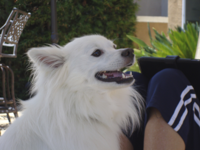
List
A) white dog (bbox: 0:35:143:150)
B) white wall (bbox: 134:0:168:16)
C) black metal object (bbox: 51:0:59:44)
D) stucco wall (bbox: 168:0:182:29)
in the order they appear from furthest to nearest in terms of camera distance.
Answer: white wall (bbox: 134:0:168:16), stucco wall (bbox: 168:0:182:29), black metal object (bbox: 51:0:59:44), white dog (bbox: 0:35:143:150)

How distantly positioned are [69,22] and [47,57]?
4455 mm

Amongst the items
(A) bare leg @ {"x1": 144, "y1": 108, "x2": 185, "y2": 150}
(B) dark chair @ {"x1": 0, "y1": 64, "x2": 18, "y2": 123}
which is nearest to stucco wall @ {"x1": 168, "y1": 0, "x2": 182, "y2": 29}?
(B) dark chair @ {"x1": 0, "y1": 64, "x2": 18, "y2": 123}

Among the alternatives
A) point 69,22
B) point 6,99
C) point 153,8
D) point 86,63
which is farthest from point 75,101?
point 153,8

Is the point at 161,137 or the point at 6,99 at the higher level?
the point at 161,137

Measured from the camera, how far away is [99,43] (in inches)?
69.5

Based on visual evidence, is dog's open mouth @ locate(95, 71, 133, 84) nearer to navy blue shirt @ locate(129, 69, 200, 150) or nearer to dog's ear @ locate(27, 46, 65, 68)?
navy blue shirt @ locate(129, 69, 200, 150)

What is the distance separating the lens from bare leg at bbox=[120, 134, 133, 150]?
1.76m

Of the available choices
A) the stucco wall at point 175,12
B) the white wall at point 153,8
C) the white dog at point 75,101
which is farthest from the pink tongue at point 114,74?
the white wall at point 153,8

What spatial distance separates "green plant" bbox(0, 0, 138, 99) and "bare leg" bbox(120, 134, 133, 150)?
12.8ft

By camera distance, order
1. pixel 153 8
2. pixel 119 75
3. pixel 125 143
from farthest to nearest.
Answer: pixel 153 8 < pixel 125 143 < pixel 119 75

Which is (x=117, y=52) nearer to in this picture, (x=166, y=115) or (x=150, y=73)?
(x=150, y=73)

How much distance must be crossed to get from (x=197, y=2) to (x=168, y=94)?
207 inches

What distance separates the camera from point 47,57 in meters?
1.66

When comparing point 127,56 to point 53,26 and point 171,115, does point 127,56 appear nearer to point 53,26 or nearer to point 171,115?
point 171,115
